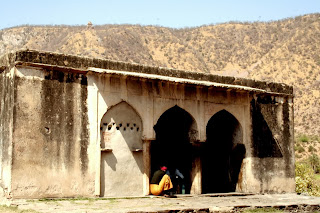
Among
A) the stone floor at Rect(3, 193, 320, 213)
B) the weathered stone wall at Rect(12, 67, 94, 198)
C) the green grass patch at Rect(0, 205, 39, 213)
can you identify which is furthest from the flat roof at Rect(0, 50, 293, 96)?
the green grass patch at Rect(0, 205, 39, 213)

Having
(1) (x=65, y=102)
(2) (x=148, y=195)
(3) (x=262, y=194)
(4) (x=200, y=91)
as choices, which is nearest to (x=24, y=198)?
(1) (x=65, y=102)

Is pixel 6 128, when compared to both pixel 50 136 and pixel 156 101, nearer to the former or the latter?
pixel 50 136

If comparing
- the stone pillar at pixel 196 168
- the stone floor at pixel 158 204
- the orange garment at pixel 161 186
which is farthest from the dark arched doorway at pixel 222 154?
the orange garment at pixel 161 186

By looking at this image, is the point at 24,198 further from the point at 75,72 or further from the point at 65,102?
the point at 75,72

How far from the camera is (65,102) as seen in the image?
11.4 m

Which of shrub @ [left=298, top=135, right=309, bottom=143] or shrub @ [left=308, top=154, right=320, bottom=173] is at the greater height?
shrub @ [left=298, top=135, right=309, bottom=143]

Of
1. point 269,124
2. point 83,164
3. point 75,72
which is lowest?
point 83,164

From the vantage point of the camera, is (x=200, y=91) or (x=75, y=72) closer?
(x=75, y=72)

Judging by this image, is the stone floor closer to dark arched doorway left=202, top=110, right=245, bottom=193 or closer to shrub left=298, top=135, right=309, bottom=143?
dark arched doorway left=202, top=110, right=245, bottom=193

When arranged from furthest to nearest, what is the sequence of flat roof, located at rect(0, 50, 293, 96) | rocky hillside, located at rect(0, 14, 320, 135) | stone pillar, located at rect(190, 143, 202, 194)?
rocky hillside, located at rect(0, 14, 320, 135) < stone pillar, located at rect(190, 143, 202, 194) < flat roof, located at rect(0, 50, 293, 96)

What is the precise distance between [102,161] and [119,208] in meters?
2.38

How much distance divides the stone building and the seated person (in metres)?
0.21

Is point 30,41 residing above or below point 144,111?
above

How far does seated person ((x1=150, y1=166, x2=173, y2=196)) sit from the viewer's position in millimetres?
12117
